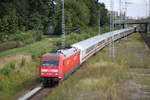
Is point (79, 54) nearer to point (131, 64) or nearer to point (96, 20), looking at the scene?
point (131, 64)

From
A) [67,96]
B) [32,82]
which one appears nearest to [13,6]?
[32,82]

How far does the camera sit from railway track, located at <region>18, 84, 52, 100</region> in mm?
19686

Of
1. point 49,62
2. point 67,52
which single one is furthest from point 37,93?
point 67,52

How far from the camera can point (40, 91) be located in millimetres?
21531

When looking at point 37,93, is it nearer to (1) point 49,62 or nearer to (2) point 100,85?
(1) point 49,62

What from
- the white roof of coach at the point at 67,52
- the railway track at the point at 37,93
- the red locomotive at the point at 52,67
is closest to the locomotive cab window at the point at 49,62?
the red locomotive at the point at 52,67

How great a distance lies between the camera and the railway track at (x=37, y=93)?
64.6ft

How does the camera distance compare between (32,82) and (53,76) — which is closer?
(53,76)

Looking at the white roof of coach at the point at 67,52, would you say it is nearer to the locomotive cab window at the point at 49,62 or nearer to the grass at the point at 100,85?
the locomotive cab window at the point at 49,62

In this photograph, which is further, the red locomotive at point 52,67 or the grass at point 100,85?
the red locomotive at point 52,67

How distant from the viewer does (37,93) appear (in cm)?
2097

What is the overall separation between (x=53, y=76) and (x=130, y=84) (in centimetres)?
581

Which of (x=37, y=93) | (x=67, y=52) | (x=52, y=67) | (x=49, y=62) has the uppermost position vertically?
(x=67, y=52)

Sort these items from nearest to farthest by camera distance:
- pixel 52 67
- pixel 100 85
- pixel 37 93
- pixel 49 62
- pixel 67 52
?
pixel 37 93 → pixel 100 85 → pixel 52 67 → pixel 49 62 → pixel 67 52
